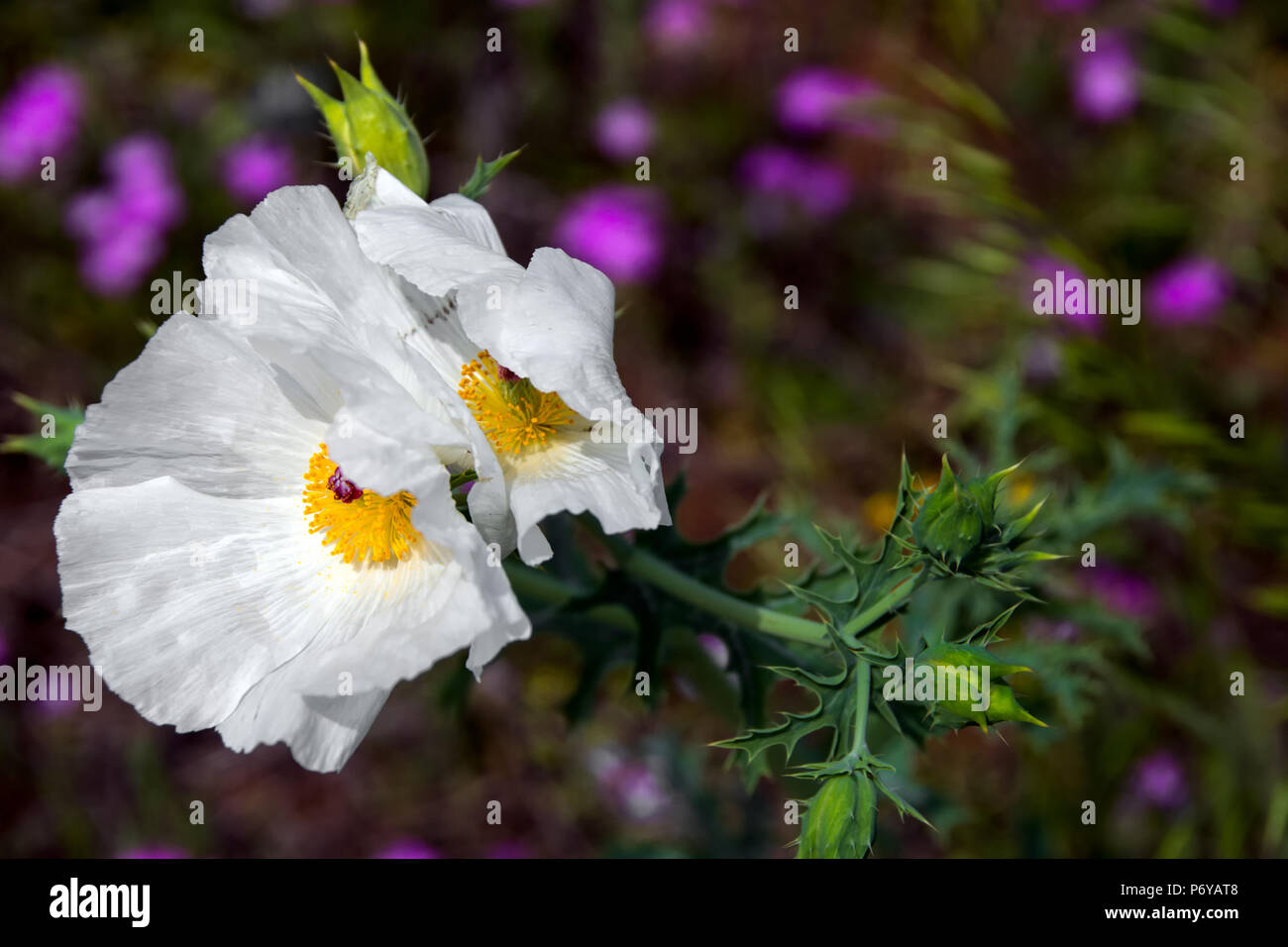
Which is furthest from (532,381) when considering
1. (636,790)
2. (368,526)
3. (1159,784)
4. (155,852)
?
(1159,784)

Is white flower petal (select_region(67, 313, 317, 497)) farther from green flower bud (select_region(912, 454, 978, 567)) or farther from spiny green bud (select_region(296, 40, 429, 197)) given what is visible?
green flower bud (select_region(912, 454, 978, 567))

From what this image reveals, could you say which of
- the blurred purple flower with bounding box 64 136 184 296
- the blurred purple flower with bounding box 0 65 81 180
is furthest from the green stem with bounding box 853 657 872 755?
the blurred purple flower with bounding box 0 65 81 180

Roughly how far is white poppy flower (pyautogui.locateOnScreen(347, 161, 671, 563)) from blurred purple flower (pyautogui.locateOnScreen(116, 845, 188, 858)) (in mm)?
1902

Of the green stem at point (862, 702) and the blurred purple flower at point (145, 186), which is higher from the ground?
the blurred purple flower at point (145, 186)

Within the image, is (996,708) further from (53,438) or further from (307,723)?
(53,438)

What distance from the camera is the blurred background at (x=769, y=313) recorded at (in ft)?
8.79

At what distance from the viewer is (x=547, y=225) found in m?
3.61

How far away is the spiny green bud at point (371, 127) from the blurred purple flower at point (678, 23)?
8.11 feet

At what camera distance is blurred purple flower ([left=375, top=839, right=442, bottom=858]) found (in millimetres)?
2729

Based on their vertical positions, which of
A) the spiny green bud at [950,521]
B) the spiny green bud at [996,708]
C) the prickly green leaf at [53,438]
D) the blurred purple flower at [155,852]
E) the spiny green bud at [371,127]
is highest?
the spiny green bud at [371,127]

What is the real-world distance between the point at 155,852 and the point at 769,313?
2.30m

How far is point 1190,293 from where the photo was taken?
122 inches

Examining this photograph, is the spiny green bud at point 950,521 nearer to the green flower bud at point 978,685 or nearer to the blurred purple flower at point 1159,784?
the green flower bud at point 978,685

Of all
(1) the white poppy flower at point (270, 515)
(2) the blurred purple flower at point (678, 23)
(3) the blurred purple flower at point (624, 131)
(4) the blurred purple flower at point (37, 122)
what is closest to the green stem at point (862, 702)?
(1) the white poppy flower at point (270, 515)
